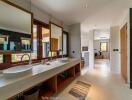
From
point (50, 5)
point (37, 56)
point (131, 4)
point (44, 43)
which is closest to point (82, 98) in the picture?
point (37, 56)

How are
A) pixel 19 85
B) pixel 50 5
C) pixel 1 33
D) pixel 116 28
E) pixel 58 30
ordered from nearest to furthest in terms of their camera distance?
pixel 19 85, pixel 1 33, pixel 50 5, pixel 58 30, pixel 116 28

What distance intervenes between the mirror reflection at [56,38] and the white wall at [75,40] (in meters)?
0.93

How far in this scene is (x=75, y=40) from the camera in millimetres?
4906

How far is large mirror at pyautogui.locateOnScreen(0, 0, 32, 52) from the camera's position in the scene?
75.5 inches

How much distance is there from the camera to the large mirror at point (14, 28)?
192cm

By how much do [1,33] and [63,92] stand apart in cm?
208

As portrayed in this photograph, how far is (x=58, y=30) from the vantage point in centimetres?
398

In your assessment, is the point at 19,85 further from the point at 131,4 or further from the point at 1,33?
the point at 131,4

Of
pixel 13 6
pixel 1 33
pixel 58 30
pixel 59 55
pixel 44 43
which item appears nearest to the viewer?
pixel 1 33

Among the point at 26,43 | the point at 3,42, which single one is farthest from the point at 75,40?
the point at 3,42

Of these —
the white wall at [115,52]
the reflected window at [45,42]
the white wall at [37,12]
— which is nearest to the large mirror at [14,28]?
the white wall at [37,12]

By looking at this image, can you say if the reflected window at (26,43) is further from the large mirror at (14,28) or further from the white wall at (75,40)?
the white wall at (75,40)

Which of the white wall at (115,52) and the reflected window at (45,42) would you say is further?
the white wall at (115,52)

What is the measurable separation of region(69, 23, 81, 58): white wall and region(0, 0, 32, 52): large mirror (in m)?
2.66
